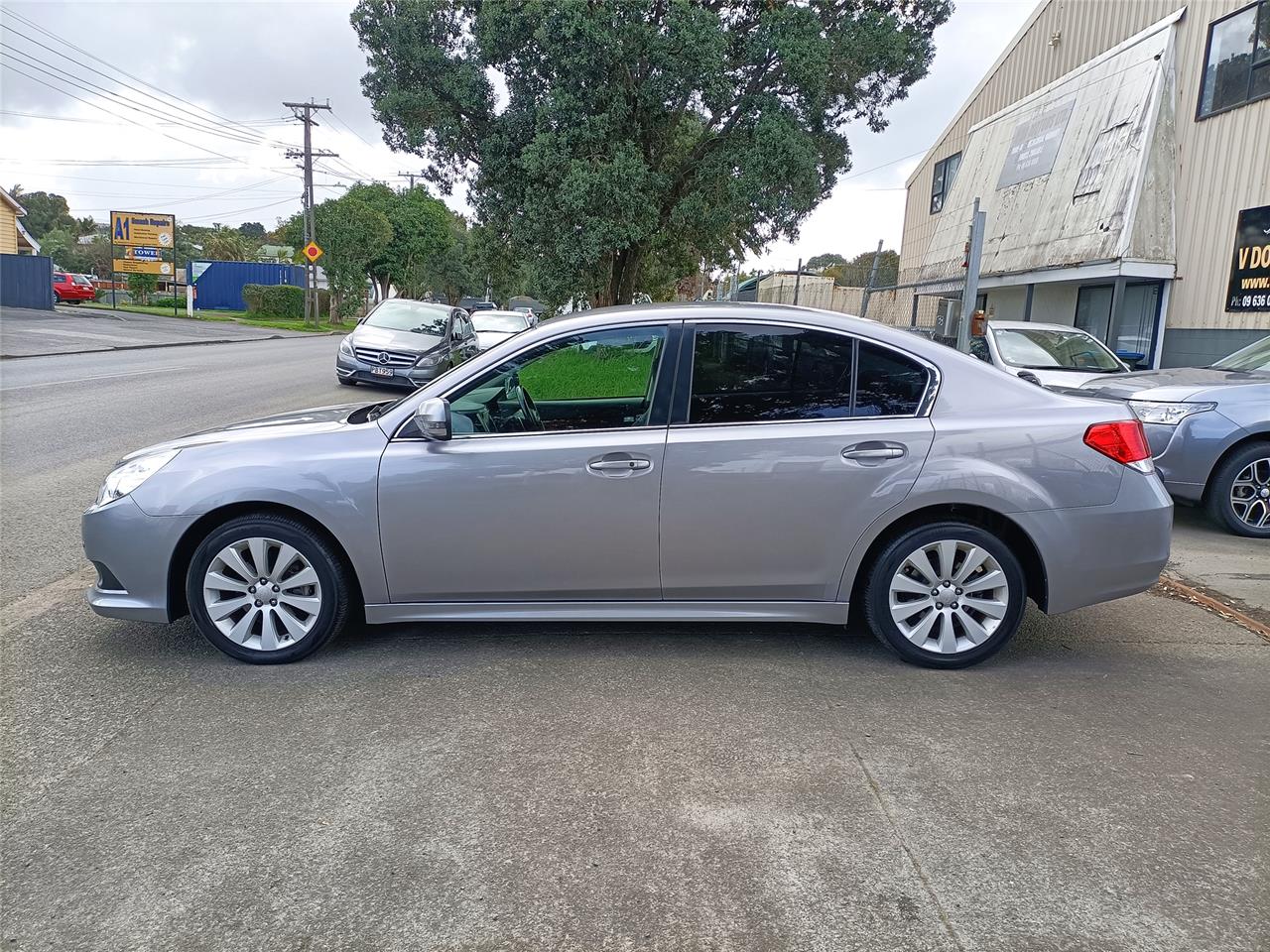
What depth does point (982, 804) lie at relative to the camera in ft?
10.4

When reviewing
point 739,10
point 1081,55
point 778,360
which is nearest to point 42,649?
point 778,360

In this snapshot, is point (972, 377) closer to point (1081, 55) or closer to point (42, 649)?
point (42, 649)

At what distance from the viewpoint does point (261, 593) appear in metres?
4.23

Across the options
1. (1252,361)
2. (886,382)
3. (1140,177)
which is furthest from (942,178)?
(886,382)

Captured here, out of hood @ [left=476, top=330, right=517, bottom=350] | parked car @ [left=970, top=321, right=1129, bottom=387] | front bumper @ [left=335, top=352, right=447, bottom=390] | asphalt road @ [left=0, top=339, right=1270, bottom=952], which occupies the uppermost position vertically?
parked car @ [left=970, top=321, right=1129, bottom=387]

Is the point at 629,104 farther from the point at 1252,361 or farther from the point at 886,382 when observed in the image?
the point at 886,382

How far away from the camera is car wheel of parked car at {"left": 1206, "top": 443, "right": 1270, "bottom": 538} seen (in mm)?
7152

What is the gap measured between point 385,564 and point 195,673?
98 cm

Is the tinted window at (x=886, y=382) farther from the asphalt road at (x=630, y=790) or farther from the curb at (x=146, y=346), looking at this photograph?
the curb at (x=146, y=346)

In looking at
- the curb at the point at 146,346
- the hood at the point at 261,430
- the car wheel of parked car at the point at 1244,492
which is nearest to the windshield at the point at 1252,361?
the car wheel of parked car at the point at 1244,492

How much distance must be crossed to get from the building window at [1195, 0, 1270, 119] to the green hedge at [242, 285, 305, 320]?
46785mm

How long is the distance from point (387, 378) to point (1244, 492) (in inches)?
489

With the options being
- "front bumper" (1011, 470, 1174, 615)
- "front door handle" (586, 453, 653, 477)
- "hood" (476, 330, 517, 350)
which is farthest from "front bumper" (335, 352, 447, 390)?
"front bumper" (1011, 470, 1174, 615)

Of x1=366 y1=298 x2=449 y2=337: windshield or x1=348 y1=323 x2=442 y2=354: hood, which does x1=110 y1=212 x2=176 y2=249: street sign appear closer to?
x1=366 y1=298 x2=449 y2=337: windshield
